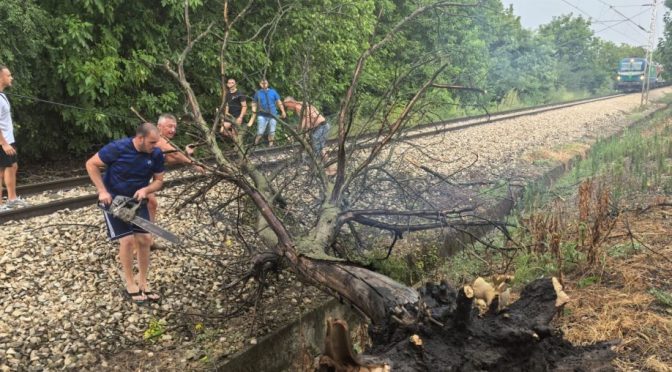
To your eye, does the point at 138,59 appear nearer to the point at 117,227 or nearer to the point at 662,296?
the point at 117,227

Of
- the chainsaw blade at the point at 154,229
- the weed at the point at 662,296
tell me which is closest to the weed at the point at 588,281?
the weed at the point at 662,296

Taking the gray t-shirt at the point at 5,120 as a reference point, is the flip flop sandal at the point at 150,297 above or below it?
below

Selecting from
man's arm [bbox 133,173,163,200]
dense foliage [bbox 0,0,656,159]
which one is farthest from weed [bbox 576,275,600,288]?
man's arm [bbox 133,173,163,200]

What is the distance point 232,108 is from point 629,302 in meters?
7.26

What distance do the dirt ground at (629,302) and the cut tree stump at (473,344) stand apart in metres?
0.46

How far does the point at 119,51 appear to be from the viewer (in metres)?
9.33

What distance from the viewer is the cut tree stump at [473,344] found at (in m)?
2.25

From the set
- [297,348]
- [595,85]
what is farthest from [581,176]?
[595,85]

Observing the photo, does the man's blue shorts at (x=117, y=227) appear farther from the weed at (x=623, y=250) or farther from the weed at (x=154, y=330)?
the weed at (x=623, y=250)

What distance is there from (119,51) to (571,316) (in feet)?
29.1

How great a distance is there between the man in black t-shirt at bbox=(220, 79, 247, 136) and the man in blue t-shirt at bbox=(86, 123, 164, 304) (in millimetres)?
696

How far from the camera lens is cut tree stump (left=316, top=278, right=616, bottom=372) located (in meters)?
2.25

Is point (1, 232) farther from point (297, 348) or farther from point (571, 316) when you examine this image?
point (571, 316)

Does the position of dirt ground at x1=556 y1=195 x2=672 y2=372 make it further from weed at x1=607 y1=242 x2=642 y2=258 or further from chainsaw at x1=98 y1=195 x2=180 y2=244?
chainsaw at x1=98 y1=195 x2=180 y2=244
